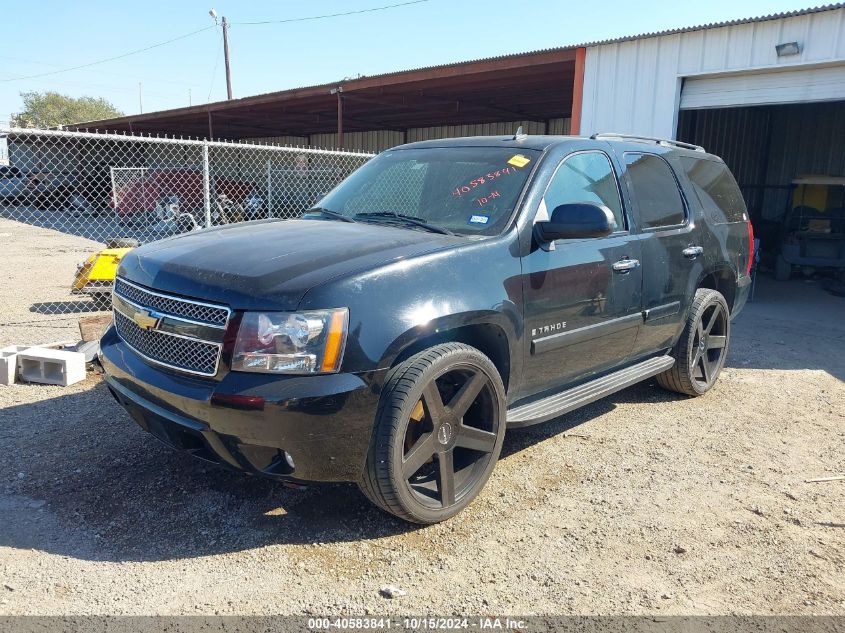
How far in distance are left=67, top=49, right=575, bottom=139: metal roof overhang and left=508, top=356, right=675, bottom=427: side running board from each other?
7.63m

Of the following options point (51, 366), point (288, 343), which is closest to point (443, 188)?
point (288, 343)

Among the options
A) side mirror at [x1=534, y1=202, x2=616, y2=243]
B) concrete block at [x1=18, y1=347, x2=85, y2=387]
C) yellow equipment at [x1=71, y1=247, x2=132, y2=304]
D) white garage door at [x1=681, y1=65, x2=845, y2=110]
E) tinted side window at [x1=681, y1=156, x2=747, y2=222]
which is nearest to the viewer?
side mirror at [x1=534, y1=202, x2=616, y2=243]

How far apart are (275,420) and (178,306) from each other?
29.4 inches

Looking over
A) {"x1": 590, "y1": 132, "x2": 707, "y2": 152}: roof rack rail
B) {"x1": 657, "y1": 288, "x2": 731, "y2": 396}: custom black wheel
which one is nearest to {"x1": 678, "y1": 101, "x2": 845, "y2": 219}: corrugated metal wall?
{"x1": 590, "y1": 132, "x2": 707, "y2": 152}: roof rack rail

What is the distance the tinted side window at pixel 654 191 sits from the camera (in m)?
4.50

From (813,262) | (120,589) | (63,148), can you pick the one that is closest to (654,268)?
(120,589)

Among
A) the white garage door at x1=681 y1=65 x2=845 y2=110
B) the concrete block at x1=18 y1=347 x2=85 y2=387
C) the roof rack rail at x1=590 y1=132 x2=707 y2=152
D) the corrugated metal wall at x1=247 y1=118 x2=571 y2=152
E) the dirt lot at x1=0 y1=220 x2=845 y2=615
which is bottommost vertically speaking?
the dirt lot at x1=0 y1=220 x2=845 y2=615

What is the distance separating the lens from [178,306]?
9.80ft

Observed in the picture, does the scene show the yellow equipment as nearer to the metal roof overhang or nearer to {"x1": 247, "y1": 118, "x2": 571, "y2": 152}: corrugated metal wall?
the metal roof overhang

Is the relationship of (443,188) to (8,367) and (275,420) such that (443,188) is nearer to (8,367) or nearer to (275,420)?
(275,420)

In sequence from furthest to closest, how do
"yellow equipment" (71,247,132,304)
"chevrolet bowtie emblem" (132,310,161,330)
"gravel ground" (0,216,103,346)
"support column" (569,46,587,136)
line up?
"support column" (569,46,587,136) < "yellow equipment" (71,247,132,304) < "gravel ground" (0,216,103,346) < "chevrolet bowtie emblem" (132,310,161,330)

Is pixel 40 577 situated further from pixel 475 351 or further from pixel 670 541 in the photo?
pixel 670 541

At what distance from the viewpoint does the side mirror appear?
11.3 ft

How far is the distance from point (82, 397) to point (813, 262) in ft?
42.0
